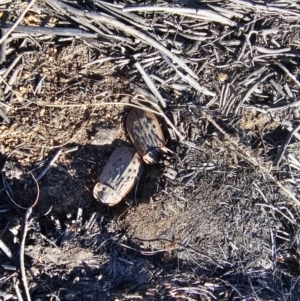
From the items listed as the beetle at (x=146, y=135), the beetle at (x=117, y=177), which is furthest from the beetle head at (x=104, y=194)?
the beetle at (x=146, y=135)

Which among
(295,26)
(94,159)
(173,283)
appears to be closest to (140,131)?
(94,159)

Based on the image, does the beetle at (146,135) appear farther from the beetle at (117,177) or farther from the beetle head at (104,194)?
the beetle head at (104,194)

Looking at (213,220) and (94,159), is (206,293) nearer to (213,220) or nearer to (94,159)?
(213,220)

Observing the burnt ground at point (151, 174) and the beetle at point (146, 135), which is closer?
the burnt ground at point (151, 174)

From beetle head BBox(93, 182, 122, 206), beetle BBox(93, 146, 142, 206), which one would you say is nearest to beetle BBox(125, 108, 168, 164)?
beetle BBox(93, 146, 142, 206)

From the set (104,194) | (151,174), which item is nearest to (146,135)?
(151,174)

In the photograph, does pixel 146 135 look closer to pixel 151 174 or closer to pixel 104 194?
pixel 151 174
